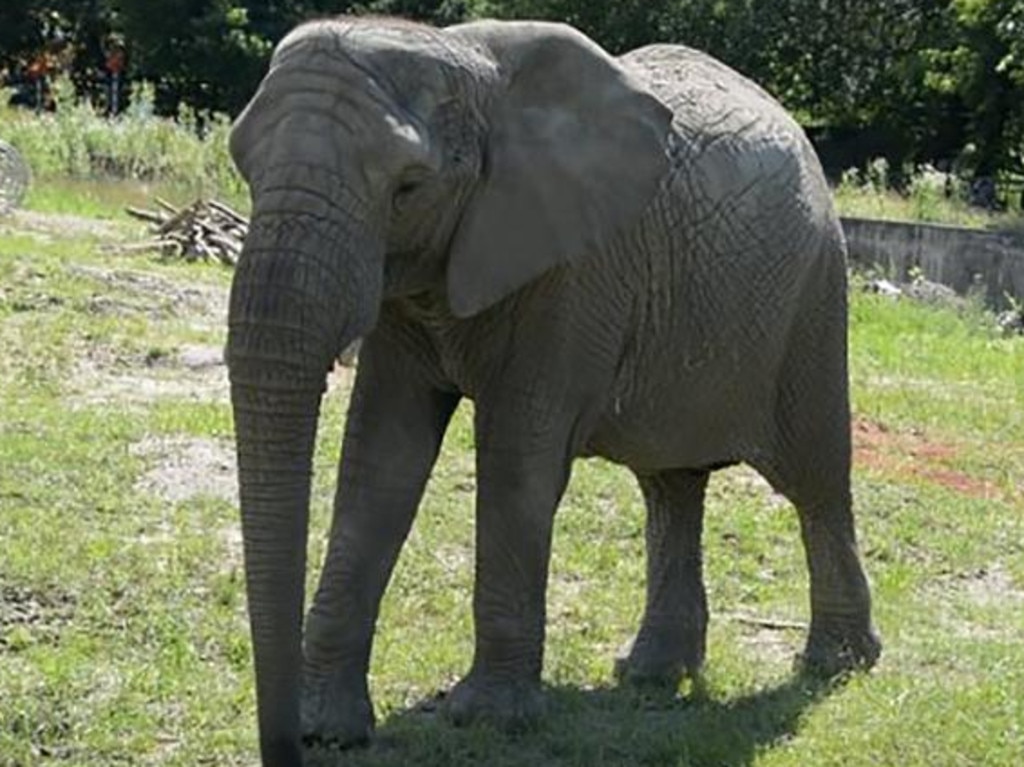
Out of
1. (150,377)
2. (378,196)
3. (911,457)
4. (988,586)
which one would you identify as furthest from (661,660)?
(150,377)

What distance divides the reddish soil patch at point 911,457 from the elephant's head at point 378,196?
5.81 metres

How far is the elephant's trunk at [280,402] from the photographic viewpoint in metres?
4.84

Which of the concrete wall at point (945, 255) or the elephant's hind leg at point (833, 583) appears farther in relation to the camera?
the concrete wall at point (945, 255)

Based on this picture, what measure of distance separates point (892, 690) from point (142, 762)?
249cm

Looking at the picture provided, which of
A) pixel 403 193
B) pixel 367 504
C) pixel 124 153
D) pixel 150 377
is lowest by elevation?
pixel 124 153

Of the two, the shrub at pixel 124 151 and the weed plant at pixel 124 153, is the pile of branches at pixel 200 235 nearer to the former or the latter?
the weed plant at pixel 124 153

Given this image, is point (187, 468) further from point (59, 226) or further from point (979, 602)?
point (59, 226)

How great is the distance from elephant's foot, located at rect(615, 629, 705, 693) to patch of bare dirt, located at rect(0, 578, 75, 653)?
1.83 metres

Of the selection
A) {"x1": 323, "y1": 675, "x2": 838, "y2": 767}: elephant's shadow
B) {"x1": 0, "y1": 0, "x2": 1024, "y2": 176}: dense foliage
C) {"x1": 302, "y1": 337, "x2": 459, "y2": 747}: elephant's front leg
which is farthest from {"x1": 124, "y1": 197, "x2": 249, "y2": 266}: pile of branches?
{"x1": 0, "y1": 0, "x2": 1024, "y2": 176}: dense foliage

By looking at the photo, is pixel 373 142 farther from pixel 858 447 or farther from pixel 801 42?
pixel 801 42

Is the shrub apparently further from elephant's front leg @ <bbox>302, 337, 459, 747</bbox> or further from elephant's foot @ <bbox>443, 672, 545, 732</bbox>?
elephant's foot @ <bbox>443, 672, 545, 732</bbox>

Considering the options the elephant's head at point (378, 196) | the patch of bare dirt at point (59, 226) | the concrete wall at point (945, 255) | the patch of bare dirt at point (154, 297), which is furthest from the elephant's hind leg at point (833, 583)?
the concrete wall at point (945, 255)

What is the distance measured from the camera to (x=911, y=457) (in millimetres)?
12039

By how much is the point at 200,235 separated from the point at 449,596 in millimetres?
10787
